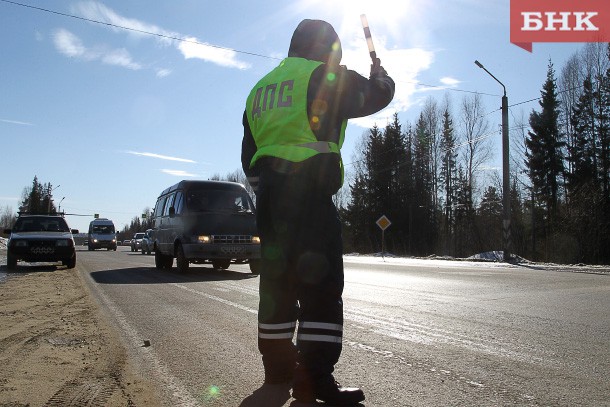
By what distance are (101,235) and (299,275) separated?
44.9 m

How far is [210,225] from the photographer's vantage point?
41.3ft

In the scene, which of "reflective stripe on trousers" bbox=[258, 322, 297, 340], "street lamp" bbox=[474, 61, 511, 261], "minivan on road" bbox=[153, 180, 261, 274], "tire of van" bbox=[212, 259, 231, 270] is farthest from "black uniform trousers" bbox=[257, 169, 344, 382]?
"street lamp" bbox=[474, 61, 511, 261]

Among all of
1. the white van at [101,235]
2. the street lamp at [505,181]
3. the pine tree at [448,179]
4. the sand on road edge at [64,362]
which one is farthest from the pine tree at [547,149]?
the sand on road edge at [64,362]

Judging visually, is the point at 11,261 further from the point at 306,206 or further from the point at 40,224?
the point at 306,206

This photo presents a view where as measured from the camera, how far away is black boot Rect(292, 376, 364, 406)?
2.64m

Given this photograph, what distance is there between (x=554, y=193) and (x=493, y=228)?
6.59 metres

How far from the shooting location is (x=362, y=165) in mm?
58312

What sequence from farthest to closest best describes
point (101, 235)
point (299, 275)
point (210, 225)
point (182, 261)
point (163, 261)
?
1. point (101, 235)
2. point (163, 261)
3. point (182, 261)
4. point (210, 225)
5. point (299, 275)

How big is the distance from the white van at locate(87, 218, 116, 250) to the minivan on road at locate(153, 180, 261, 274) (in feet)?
106

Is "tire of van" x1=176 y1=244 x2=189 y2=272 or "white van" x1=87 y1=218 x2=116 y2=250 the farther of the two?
"white van" x1=87 y1=218 x2=116 y2=250

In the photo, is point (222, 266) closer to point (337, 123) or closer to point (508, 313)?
point (508, 313)

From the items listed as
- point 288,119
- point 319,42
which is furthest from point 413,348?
point 319,42

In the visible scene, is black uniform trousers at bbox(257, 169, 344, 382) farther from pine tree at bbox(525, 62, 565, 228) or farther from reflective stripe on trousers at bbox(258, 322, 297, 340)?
pine tree at bbox(525, 62, 565, 228)

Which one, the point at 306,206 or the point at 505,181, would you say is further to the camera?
the point at 505,181
